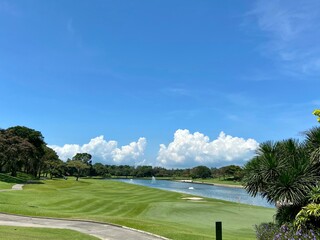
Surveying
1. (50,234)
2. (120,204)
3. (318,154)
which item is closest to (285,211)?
(318,154)

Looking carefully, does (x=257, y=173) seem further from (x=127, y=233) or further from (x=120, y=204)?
(x=120, y=204)

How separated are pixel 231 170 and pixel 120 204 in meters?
156

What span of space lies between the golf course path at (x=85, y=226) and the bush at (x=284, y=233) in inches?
186

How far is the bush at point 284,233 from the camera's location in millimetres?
12219

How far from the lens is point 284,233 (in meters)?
13.3

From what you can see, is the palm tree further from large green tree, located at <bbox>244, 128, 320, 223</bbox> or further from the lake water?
the lake water

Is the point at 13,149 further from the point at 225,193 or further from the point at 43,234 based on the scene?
the point at 43,234

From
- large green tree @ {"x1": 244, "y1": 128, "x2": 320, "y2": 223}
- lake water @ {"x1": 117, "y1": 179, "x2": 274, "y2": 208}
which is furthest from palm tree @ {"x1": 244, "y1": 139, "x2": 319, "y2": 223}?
lake water @ {"x1": 117, "y1": 179, "x2": 274, "y2": 208}

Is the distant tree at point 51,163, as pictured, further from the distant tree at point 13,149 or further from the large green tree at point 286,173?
the large green tree at point 286,173

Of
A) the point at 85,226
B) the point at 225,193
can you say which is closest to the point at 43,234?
the point at 85,226

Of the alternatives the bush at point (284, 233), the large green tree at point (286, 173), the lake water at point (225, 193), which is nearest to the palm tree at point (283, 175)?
the large green tree at point (286, 173)

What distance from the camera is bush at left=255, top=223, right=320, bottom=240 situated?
1222 cm

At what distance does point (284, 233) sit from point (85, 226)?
36.2 feet

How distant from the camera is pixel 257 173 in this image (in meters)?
15.6
